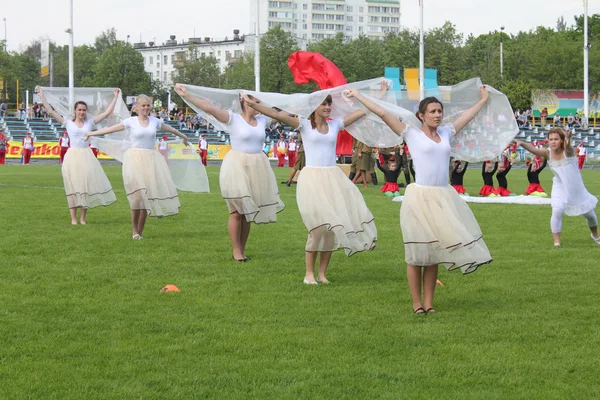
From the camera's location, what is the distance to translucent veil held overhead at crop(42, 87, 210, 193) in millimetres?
15703

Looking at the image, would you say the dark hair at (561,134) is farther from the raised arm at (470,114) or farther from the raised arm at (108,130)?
the raised arm at (108,130)

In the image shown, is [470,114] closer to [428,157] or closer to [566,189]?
[428,157]

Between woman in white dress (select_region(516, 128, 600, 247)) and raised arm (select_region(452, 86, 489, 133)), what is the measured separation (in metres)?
4.68

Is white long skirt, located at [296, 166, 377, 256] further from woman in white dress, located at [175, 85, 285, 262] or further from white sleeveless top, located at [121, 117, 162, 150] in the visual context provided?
white sleeveless top, located at [121, 117, 162, 150]

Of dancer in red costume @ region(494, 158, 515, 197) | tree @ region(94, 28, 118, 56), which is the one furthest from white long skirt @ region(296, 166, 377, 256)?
tree @ region(94, 28, 118, 56)

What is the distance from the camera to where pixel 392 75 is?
36.1 meters

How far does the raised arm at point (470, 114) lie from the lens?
29.3ft

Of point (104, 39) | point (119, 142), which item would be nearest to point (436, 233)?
point (119, 142)

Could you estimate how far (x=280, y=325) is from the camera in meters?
7.88

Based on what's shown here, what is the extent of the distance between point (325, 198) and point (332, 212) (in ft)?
0.55

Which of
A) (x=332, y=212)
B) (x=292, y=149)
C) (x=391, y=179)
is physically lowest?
(x=332, y=212)

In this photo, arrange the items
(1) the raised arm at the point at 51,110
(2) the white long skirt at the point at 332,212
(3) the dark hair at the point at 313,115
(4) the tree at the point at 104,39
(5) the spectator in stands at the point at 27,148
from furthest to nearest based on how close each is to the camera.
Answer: (4) the tree at the point at 104,39
(5) the spectator in stands at the point at 27,148
(1) the raised arm at the point at 51,110
(3) the dark hair at the point at 313,115
(2) the white long skirt at the point at 332,212

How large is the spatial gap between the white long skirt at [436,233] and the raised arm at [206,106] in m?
3.68

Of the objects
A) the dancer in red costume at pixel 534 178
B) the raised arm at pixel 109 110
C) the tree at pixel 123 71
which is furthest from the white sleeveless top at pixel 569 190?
the tree at pixel 123 71
